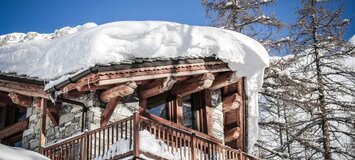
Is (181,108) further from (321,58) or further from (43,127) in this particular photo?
(321,58)

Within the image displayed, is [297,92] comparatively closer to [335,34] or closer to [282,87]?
[282,87]

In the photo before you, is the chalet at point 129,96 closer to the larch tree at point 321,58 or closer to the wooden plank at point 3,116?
the wooden plank at point 3,116

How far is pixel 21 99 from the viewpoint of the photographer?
43.4 ft

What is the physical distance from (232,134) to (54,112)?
550 cm

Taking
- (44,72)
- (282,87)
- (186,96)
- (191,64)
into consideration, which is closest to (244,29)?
(282,87)

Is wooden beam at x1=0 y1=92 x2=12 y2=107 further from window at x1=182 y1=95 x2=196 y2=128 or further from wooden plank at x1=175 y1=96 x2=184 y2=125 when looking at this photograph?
window at x1=182 y1=95 x2=196 y2=128

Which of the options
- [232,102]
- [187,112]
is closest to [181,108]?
[187,112]

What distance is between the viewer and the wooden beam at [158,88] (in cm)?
1227

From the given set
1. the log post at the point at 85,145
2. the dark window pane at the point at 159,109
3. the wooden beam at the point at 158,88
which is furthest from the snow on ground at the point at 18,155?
the dark window pane at the point at 159,109

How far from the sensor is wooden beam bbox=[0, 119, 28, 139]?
45.0 feet

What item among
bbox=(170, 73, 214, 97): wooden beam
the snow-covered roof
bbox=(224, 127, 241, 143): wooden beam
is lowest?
bbox=(224, 127, 241, 143): wooden beam

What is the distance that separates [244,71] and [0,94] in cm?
688

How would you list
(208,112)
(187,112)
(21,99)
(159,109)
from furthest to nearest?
(187,112)
(208,112)
(159,109)
(21,99)

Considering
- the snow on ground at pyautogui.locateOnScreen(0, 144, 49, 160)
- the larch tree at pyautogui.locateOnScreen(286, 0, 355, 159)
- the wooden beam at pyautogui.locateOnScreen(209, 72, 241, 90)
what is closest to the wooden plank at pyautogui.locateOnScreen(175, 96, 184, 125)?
the wooden beam at pyautogui.locateOnScreen(209, 72, 241, 90)
